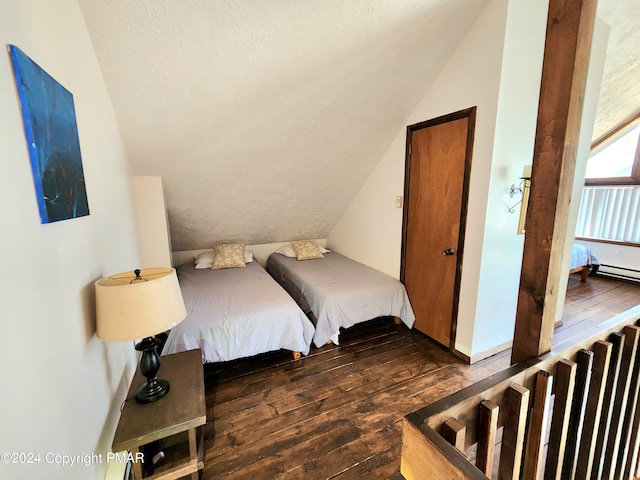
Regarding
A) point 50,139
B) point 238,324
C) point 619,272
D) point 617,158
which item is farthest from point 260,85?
point 619,272

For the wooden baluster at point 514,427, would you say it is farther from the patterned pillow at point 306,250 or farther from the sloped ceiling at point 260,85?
the patterned pillow at point 306,250

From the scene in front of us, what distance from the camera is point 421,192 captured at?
108 inches

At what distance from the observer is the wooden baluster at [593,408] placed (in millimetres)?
1107

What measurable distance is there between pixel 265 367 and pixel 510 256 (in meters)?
2.29

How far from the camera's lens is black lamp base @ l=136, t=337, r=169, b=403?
4.50ft

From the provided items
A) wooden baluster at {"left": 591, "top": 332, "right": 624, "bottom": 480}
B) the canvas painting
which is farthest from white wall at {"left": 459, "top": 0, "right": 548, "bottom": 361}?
the canvas painting

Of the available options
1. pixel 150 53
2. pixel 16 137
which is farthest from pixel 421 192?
pixel 16 137

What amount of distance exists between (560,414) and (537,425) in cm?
12

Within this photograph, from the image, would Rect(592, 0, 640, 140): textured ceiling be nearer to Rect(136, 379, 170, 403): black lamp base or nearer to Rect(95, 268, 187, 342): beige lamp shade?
Rect(95, 268, 187, 342): beige lamp shade

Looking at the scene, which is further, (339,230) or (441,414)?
(339,230)

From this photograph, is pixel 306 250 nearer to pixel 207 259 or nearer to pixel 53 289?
pixel 207 259

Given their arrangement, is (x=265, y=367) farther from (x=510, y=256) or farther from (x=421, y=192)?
(x=510, y=256)

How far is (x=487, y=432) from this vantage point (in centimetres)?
85

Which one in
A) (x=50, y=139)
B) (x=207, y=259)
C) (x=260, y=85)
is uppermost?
(x=260, y=85)
